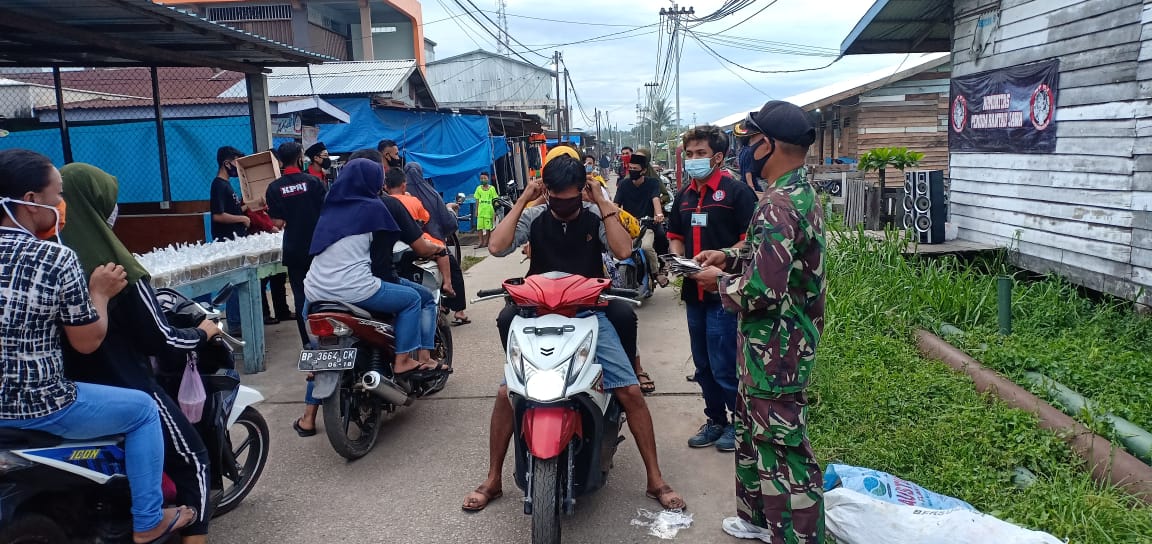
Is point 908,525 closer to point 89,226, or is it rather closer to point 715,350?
point 715,350

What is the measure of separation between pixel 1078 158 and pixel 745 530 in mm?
5354

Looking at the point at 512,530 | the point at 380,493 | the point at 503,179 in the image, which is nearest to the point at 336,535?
the point at 380,493

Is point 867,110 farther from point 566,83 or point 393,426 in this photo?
point 566,83

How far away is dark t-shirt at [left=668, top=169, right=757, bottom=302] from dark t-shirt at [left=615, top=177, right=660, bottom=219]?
349cm

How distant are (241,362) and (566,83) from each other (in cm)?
3681

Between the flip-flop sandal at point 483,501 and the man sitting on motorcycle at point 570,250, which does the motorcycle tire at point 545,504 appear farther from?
the flip-flop sandal at point 483,501

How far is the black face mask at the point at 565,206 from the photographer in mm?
3703

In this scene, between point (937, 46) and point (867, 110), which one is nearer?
point (937, 46)

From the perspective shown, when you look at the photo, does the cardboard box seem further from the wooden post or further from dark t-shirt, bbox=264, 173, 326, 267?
the wooden post

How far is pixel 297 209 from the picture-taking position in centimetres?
580

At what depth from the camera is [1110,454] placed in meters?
3.43

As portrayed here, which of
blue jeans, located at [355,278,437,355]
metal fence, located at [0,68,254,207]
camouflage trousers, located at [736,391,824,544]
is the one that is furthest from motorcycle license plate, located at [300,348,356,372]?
metal fence, located at [0,68,254,207]

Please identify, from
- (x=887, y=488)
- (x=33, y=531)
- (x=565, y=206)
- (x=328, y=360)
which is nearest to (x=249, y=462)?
(x=328, y=360)

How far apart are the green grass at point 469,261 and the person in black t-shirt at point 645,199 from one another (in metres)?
4.13
